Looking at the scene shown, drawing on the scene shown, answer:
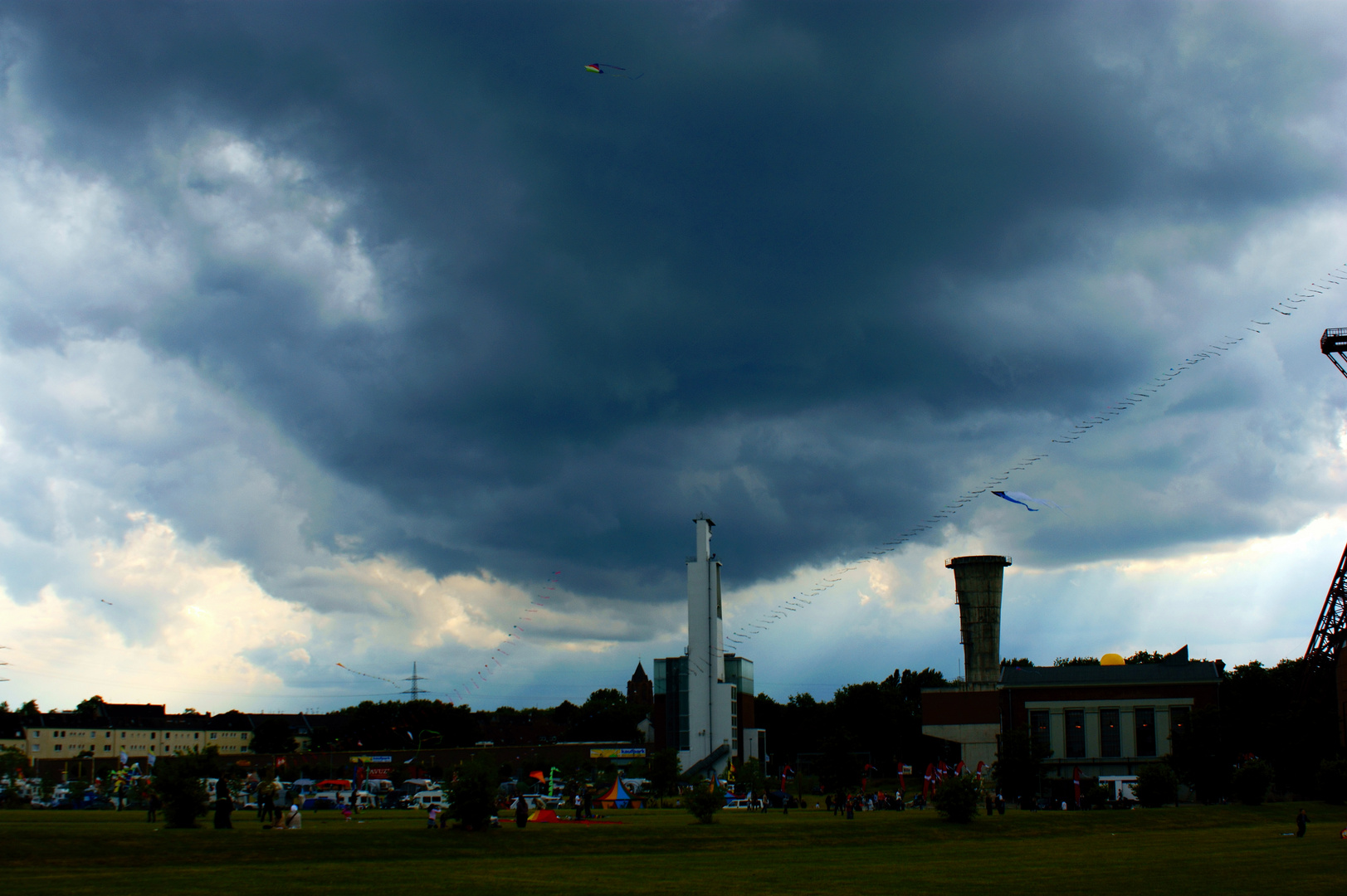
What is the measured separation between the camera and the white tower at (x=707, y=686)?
13638cm

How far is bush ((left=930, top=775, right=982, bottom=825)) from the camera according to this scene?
5441cm

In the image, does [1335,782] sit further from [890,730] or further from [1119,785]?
[890,730]

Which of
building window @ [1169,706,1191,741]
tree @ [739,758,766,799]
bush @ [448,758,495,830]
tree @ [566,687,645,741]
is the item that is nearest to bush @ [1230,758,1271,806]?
building window @ [1169,706,1191,741]

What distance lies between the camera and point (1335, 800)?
72.1m

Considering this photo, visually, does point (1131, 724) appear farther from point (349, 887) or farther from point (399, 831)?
point (349, 887)

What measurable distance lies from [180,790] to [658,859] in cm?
1940

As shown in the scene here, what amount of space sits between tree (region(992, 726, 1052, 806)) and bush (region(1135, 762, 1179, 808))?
11628 millimetres

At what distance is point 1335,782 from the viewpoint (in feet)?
236

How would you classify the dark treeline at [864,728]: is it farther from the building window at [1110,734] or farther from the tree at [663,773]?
the tree at [663,773]

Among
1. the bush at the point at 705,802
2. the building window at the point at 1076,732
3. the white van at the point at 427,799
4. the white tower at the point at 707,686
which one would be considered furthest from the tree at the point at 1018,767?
the white tower at the point at 707,686

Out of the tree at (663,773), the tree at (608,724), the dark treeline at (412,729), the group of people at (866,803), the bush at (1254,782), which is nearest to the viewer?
the group of people at (866,803)

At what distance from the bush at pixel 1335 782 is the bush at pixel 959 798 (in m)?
34.4

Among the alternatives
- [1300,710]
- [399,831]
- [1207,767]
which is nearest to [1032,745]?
[1207,767]

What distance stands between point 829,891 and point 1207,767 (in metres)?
71.0
